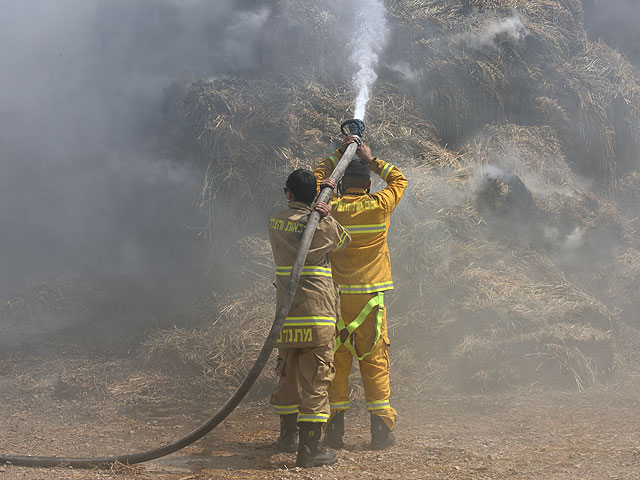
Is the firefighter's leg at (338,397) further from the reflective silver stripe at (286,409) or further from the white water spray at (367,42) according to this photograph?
the white water spray at (367,42)

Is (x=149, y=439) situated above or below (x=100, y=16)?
below

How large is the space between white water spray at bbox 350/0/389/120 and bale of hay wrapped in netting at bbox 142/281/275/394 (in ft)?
8.89

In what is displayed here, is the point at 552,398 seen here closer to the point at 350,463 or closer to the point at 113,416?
the point at 350,463

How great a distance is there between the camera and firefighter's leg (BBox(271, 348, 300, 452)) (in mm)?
3574

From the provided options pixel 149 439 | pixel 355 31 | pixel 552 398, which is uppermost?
pixel 355 31

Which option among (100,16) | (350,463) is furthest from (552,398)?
(100,16)

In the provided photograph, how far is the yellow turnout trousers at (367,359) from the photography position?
380 centimetres

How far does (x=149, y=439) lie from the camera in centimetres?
417

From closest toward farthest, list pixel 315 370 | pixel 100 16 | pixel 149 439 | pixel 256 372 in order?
pixel 256 372
pixel 315 370
pixel 149 439
pixel 100 16

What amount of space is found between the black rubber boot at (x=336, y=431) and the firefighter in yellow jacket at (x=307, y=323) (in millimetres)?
301

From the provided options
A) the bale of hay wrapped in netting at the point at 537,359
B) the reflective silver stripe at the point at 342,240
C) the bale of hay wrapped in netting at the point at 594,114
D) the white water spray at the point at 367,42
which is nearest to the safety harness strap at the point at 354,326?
the reflective silver stripe at the point at 342,240

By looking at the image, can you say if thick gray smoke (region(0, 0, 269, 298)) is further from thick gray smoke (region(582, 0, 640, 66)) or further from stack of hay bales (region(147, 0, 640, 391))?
thick gray smoke (region(582, 0, 640, 66))

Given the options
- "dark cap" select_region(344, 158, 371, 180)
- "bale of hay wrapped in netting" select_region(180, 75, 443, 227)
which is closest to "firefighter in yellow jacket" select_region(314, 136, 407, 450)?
"dark cap" select_region(344, 158, 371, 180)

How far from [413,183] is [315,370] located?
3131mm
